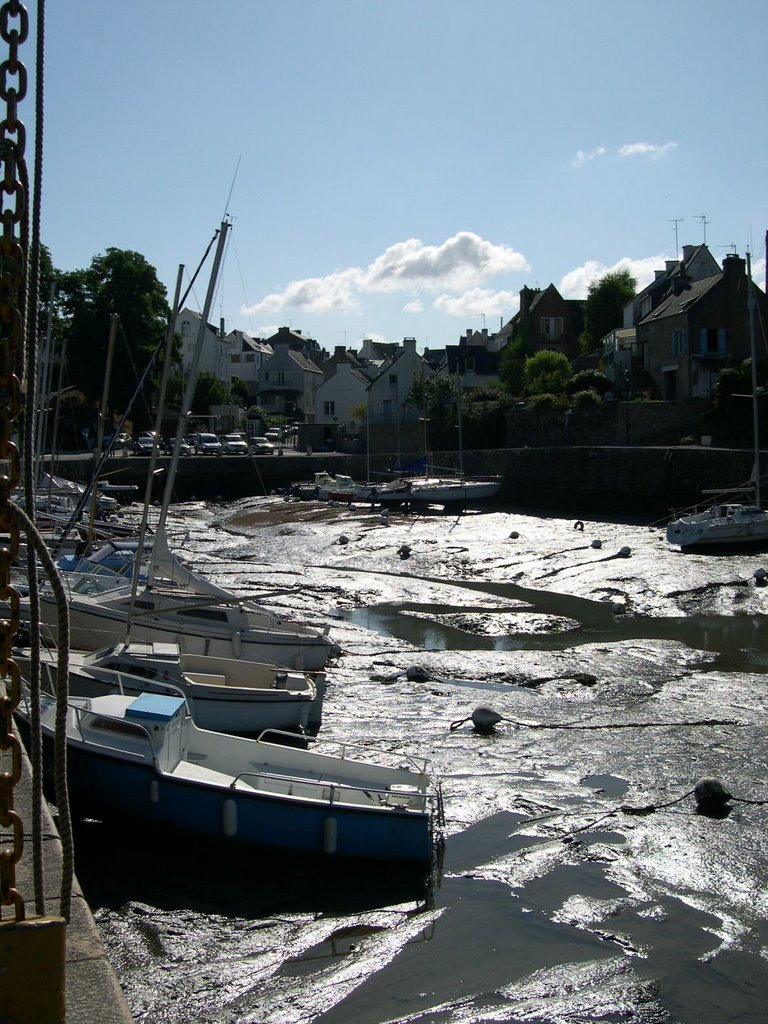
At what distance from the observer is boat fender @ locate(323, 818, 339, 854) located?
1043cm

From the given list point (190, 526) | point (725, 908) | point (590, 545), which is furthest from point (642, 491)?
point (725, 908)

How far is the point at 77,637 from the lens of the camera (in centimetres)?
1745

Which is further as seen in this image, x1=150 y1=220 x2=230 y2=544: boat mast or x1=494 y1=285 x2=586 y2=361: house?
x1=494 y1=285 x2=586 y2=361: house

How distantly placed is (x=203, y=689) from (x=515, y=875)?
535 centimetres

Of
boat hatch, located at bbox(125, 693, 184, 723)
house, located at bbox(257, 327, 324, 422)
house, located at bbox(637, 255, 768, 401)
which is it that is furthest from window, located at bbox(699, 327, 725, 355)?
house, located at bbox(257, 327, 324, 422)

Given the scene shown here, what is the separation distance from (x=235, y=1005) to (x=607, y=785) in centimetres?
637

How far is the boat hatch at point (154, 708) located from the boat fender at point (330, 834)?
2.21 m

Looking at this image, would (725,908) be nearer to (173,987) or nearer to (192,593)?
(173,987)

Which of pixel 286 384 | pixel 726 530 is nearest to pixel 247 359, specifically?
pixel 286 384

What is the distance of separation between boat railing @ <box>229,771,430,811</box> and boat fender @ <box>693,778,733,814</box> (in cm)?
343

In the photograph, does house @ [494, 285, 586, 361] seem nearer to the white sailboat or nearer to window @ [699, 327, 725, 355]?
window @ [699, 327, 725, 355]

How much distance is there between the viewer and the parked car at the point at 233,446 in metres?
70.0

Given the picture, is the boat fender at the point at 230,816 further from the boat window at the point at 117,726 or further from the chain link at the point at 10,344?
the chain link at the point at 10,344

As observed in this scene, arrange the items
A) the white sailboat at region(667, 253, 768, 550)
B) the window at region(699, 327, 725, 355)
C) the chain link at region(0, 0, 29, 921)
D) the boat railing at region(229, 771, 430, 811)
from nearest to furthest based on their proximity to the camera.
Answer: the chain link at region(0, 0, 29, 921) < the boat railing at region(229, 771, 430, 811) < the white sailboat at region(667, 253, 768, 550) < the window at region(699, 327, 725, 355)
